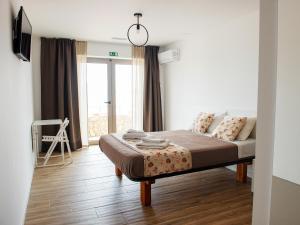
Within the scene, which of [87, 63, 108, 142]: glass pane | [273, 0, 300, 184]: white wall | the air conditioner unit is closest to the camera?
[273, 0, 300, 184]: white wall

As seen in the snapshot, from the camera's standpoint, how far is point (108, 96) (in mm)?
5762

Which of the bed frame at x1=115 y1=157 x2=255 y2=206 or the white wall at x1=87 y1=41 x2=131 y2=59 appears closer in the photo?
the bed frame at x1=115 y1=157 x2=255 y2=206

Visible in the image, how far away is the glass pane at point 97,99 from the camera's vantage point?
559 centimetres

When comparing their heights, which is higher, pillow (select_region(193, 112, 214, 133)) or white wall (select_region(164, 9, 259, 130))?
white wall (select_region(164, 9, 259, 130))

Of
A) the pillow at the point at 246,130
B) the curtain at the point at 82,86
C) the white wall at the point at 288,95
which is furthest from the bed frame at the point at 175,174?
the curtain at the point at 82,86

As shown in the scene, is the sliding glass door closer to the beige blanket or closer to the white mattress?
the beige blanket

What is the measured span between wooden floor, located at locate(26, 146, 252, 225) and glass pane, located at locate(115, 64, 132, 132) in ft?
7.21

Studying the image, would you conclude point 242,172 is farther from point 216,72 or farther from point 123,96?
point 123,96

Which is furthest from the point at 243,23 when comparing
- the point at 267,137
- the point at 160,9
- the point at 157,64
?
the point at 267,137

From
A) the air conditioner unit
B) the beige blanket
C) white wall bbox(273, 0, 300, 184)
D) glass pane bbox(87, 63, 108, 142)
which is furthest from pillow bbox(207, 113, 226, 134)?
white wall bbox(273, 0, 300, 184)

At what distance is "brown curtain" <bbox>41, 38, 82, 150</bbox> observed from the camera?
4934 mm

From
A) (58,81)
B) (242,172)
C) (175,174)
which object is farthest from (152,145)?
(58,81)

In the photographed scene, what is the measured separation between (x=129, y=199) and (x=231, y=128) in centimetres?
177

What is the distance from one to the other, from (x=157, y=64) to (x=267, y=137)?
16.2ft
